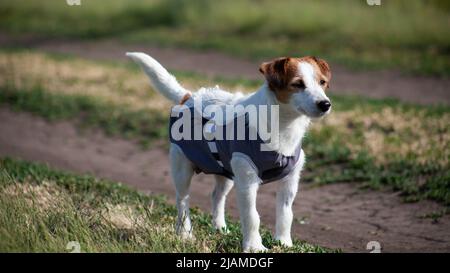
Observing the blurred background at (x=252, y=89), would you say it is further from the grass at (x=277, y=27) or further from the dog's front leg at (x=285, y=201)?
the dog's front leg at (x=285, y=201)

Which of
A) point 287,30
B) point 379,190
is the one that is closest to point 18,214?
point 379,190

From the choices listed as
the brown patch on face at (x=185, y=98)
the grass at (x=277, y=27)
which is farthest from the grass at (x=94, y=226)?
the grass at (x=277, y=27)

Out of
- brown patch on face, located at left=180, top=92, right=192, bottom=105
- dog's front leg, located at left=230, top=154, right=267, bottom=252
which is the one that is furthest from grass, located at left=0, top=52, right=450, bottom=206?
dog's front leg, located at left=230, top=154, right=267, bottom=252

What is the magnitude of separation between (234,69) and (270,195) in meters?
8.24

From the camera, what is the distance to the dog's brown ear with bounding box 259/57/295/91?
201 inches

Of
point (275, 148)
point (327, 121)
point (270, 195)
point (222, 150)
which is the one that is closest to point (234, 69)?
point (327, 121)

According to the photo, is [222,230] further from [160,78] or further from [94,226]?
[160,78]

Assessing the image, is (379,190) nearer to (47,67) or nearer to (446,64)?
(446,64)

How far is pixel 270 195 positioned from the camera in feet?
27.4

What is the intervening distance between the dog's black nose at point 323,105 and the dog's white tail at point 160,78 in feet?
4.98

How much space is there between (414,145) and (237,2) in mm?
13030

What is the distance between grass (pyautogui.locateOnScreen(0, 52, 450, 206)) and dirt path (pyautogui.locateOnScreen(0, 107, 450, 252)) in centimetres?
28

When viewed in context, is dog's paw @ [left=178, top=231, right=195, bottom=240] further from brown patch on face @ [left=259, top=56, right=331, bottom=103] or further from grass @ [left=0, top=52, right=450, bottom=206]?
grass @ [left=0, top=52, right=450, bottom=206]

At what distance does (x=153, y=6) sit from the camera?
23.0 metres
